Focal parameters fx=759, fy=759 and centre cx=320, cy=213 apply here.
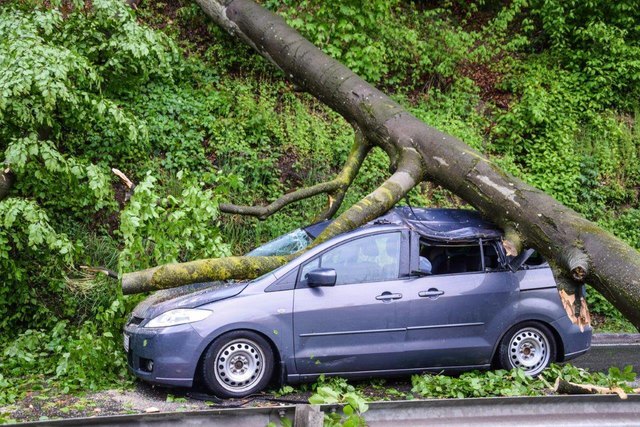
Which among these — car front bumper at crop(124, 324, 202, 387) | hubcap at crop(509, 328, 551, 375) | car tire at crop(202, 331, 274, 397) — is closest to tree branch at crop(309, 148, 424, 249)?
car tire at crop(202, 331, 274, 397)

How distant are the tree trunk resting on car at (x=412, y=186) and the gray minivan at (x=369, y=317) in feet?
0.91

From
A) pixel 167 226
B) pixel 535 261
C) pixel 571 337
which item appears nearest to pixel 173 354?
pixel 167 226

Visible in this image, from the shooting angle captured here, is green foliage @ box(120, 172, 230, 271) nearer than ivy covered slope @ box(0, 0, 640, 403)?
Yes

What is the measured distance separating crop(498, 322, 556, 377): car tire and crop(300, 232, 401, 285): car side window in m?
1.50

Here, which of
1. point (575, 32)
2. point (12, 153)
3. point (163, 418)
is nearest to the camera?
point (163, 418)

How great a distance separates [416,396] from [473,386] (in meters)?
0.58

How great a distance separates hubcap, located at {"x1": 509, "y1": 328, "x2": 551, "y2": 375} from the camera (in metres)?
8.30

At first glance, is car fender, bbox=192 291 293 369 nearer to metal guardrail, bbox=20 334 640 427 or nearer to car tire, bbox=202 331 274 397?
car tire, bbox=202 331 274 397

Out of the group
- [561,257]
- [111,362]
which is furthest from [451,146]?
[111,362]

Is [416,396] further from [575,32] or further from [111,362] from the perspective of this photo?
[575,32]

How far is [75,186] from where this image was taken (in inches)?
395

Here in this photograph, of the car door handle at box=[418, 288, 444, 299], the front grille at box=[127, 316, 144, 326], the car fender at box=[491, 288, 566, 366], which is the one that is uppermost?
the car door handle at box=[418, 288, 444, 299]

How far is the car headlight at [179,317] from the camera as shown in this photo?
7.41 metres

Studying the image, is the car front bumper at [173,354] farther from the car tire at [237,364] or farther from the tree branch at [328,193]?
the tree branch at [328,193]
